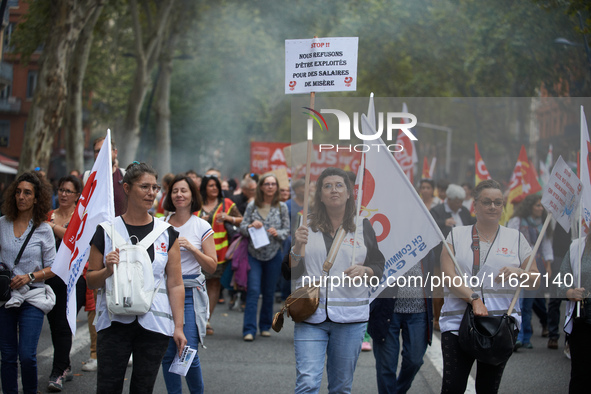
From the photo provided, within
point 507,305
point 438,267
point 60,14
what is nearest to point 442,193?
point 438,267

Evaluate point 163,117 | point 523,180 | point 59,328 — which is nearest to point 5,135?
point 163,117

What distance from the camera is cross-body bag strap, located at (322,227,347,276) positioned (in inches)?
175

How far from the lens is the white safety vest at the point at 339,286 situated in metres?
4.46

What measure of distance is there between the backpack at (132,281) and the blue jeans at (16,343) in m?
1.45

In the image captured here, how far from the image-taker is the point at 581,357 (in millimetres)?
4934

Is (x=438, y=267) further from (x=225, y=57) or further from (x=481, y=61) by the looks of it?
(x=225, y=57)

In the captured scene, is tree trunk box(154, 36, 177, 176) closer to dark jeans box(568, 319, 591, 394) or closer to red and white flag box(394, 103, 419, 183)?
red and white flag box(394, 103, 419, 183)

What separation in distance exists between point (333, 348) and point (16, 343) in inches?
92.0

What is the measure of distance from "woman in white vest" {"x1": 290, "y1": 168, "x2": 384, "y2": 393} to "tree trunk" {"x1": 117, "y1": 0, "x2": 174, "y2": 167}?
1649cm

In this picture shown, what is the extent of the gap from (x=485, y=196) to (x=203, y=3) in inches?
792

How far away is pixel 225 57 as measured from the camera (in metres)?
30.6

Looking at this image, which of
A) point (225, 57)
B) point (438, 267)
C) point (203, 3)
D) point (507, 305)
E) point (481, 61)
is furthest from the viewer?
point (225, 57)

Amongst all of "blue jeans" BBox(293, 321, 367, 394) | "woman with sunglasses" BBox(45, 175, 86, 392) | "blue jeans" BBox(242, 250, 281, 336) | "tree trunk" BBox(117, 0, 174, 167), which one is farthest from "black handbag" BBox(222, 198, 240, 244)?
"tree trunk" BBox(117, 0, 174, 167)

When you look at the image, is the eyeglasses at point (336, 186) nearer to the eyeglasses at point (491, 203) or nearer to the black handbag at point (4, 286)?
the eyeglasses at point (491, 203)
